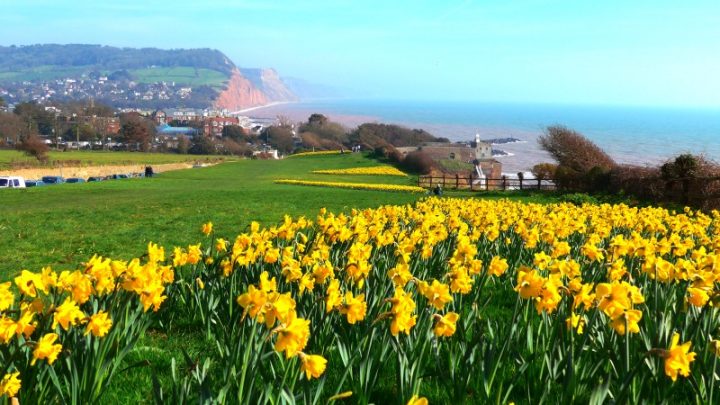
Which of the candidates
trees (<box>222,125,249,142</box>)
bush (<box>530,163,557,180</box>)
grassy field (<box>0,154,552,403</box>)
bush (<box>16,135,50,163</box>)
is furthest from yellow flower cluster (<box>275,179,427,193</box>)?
trees (<box>222,125,249,142</box>)

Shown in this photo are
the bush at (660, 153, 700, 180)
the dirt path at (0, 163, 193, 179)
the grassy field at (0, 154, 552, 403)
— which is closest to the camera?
the grassy field at (0, 154, 552, 403)

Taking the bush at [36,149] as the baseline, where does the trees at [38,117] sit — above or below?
above

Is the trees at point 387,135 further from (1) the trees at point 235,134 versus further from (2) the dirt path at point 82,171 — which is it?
(2) the dirt path at point 82,171

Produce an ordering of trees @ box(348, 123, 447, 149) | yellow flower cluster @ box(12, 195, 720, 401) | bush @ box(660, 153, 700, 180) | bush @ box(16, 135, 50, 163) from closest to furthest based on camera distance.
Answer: yellow flower cluster @ box(12, 195, 720, 401) → bush @ box(660, 153, 700, 180) → bush @ box(16, 135, 50, 163) → trees @ box(348, 123, 447, 149)

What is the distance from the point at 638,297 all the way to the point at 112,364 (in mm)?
3357

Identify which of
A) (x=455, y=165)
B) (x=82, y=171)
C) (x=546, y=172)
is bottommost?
(x=82, y=171)

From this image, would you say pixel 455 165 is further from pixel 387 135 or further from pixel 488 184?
pixel 387 135

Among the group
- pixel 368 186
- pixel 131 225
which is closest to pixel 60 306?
pixel 131 225

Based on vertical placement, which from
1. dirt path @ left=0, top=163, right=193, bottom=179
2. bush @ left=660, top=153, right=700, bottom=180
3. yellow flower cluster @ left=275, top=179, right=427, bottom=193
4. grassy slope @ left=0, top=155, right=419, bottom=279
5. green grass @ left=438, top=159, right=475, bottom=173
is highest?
bush @ left=660, top=153, right=700, bottom=180

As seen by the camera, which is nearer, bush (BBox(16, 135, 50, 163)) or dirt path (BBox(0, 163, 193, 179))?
dirt path (BBox(0, 163, 193, 179))

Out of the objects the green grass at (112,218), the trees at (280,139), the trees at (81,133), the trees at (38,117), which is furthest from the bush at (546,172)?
the trees at (38,117)

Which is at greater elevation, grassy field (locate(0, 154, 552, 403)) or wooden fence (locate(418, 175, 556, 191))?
grassy field (locate(0, 154, 552, 403))

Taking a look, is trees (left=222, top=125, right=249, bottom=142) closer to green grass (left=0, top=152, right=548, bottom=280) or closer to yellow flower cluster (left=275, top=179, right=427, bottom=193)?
yellow flower cluster (left=275, top=179, right=427, bottom=193)

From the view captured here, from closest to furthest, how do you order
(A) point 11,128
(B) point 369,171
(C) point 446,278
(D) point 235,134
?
1. (C) point 446,278
2. (B) point 369,171
3. (A) point 11,128
4. (D) point 235,134
